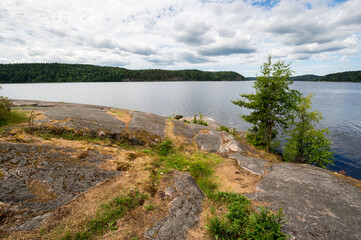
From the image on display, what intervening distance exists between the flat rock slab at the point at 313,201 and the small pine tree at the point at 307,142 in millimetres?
7944

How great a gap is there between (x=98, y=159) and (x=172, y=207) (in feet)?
14.0

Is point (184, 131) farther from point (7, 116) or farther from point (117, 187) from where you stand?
point (7, 116)

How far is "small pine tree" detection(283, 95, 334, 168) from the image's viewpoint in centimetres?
1519

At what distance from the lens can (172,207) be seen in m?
5.75

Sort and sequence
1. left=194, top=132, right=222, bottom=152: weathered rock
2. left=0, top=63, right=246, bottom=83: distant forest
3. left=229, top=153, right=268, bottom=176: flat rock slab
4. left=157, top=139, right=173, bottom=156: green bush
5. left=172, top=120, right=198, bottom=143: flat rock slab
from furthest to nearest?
left=0, top=63, right=246, bottom=83: distant forest, left=172, top=120, right=198, bottom=143: flat rock slab, left=194, top=132, right=222, bottom=152: weathered rock, left=157, top=139, right=173, bottom=156: green bush, left=229, top=153, right=268, bottom=176: flat rock slab

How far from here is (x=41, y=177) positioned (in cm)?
571

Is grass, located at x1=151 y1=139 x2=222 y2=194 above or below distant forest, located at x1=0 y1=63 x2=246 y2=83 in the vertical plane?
below

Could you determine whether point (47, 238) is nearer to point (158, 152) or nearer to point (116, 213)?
point (116, 213)

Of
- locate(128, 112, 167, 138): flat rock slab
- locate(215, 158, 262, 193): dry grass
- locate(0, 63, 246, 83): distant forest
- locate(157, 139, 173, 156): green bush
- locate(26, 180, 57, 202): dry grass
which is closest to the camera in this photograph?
locate(26, 180, 57, 202): dry grass

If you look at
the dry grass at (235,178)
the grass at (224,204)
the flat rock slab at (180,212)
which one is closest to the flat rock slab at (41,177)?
the flat rock slab at (180,212)

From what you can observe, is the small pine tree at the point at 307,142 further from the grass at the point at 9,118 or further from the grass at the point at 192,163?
the grass at the point at 9,118

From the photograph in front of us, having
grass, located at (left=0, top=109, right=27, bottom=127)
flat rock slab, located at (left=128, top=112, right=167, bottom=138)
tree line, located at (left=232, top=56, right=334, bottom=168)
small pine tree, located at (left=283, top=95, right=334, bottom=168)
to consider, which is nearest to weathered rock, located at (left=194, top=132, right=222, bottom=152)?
flat rock slab, located at (left=128, top=112, right=167, bottom=138)

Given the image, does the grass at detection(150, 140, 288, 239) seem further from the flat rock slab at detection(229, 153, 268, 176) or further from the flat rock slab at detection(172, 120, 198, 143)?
the flat rock slab at detection(172, 120, 198, 143)

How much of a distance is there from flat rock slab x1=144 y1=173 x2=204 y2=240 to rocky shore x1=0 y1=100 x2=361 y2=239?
0.03 m
